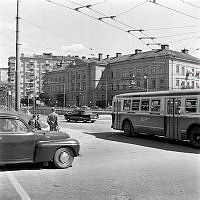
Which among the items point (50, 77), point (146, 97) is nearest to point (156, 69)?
point (50, 77)

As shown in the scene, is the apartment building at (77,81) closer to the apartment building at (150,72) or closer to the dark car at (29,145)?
the apartment building at (150,72)

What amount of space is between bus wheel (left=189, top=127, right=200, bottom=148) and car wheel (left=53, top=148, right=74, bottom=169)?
613 centimetres

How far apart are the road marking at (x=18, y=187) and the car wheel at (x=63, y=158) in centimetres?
131

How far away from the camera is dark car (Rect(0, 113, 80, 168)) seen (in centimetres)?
898

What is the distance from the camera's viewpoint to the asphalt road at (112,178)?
6855 millimetres

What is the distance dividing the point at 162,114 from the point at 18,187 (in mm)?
9990

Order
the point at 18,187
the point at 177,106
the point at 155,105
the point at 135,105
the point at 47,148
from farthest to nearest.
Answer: the point at 135,105
the point at 155,105
the point at 177,106
the point at 47,148
the point at 18,187

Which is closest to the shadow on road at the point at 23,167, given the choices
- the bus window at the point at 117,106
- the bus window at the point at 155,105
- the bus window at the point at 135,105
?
the bus window at the point at 155,105

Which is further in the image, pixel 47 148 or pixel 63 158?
pixel 63 158

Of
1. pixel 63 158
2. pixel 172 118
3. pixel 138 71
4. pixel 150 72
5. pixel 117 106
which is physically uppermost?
pixel 138 71

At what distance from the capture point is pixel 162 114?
642 inches

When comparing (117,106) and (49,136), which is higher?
(117,106)

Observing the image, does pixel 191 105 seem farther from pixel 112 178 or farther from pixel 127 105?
pixel 112 178

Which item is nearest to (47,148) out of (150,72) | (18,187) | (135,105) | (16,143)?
(16,143)
